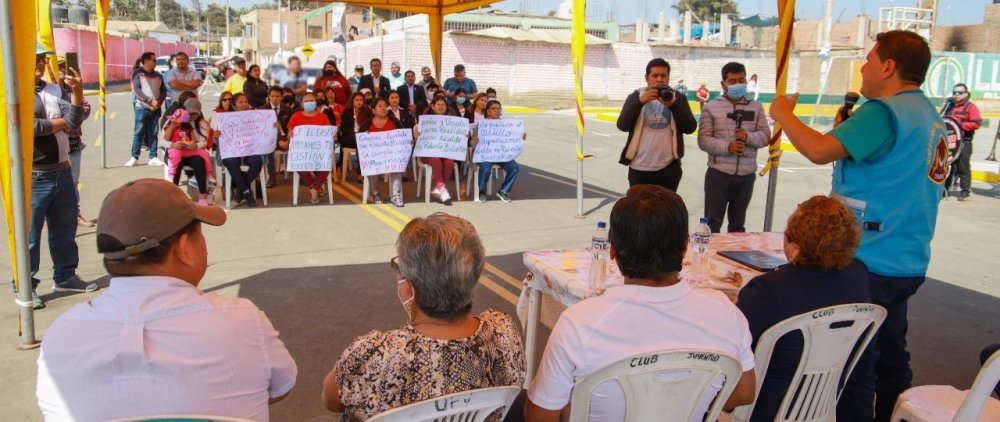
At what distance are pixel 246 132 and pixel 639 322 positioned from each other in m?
7.93

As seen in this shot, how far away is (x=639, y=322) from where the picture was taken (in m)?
2.22

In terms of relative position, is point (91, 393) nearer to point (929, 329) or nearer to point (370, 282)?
point (370, 282)

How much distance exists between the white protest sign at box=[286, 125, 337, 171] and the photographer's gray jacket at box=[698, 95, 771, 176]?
5103mm

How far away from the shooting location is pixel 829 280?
281 centimetres

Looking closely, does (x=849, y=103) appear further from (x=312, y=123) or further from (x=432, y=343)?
(x=312, y=123)

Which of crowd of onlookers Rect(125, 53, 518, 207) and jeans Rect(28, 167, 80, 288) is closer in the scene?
jeans Rect(28, 167, 80, 288)

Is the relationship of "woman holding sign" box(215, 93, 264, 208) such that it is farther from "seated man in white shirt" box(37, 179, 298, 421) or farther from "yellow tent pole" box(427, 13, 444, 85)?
"seated man in white shirt" box(37, 179, 298, 421)

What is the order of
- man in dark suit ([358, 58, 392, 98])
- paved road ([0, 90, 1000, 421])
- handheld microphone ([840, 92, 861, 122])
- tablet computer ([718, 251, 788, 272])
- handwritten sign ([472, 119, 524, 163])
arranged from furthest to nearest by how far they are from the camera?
man in dark suit ([358, 58, 392, 98])
handwritten sign ([472, 119, 524, 163])
handheld microphone ([840, 92, 861, 122])
paved road ([0, 90, 1000, 421])
tablet computer ([718, 251, 788, 272])

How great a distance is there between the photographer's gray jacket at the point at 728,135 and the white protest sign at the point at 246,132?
5602mm

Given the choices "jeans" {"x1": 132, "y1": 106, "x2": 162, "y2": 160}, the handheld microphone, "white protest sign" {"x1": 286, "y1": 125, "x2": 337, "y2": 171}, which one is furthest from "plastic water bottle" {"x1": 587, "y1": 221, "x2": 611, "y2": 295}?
"jeans" {"x1": 132, "y1": 106, "x2": 162, "y2": 160}

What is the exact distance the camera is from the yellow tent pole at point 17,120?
4148 millimetres

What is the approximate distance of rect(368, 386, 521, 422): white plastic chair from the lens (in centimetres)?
188

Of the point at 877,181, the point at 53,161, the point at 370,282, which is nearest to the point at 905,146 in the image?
the point at 877,181

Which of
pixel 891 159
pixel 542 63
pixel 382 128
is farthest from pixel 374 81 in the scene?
pixel 542 63
